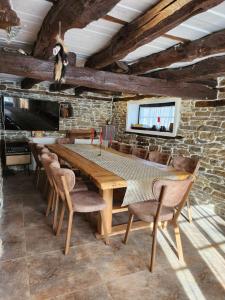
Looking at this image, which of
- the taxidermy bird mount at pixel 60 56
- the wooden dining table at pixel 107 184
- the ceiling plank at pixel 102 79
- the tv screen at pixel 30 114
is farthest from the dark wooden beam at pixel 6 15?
the tv screen at pixel 30 114

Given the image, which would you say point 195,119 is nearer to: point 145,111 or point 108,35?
point 145,111

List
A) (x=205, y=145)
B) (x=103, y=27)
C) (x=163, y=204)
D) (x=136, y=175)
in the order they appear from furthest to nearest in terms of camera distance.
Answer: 1. (x=205, y=145)
2. (x=136, y=175)
3. (x=163, y=204)
4. (x=103, y=27)

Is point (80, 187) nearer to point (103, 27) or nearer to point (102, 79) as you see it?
point (102, 79)

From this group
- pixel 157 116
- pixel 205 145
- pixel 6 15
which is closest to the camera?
pixel 6 15

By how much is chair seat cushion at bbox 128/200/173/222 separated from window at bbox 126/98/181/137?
2307mm

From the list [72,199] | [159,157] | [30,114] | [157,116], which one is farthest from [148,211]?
[30,114]

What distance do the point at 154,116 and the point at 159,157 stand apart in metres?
2.02

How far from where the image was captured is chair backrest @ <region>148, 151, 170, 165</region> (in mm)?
3531

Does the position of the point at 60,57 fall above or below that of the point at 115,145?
above

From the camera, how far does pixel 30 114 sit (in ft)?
17.5

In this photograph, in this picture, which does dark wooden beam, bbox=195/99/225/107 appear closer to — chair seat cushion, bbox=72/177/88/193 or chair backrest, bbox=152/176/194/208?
chair backrest, bbox=152/176/194/208

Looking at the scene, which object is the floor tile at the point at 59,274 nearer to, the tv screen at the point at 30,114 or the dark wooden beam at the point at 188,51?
the dark wooden beam at the point at 188,51

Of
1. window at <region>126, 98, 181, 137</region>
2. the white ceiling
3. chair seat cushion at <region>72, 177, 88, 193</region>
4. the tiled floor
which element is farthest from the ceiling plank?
the tiled floor

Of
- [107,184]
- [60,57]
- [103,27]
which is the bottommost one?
[107,184]
